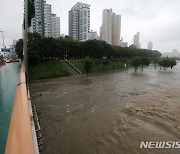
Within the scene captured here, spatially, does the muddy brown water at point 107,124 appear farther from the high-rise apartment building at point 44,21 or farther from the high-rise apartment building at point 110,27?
the high-rise apartment building at point 110,27

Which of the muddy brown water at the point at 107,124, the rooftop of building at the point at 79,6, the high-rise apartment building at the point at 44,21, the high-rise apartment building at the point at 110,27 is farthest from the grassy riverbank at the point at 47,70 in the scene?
the high-rise apartment building at the point at 110,27

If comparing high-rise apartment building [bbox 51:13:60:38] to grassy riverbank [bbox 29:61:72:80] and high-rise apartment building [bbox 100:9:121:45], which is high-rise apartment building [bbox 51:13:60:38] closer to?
high-rise apartment building [bbox 100:9:121:45]

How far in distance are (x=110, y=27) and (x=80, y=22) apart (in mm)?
22892

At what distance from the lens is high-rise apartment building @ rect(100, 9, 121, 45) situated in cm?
10912

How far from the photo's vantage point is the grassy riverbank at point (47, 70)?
36.4 meters

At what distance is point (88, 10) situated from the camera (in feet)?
330

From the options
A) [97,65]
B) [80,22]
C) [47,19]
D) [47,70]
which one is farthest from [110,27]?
[47,70]

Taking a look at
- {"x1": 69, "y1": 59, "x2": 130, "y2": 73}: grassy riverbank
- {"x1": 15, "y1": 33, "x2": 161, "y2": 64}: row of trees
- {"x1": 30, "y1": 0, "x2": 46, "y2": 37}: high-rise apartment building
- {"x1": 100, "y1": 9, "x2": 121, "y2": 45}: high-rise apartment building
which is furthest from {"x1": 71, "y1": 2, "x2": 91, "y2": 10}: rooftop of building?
{"x1": 69, "y1": 59, "x2": 130, "y2": 73}: grassy riverbank

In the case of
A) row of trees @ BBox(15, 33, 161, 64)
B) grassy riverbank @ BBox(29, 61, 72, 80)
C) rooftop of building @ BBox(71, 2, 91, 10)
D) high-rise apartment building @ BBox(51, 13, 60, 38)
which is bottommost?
grassy riverbank @ BBox(29, 61, 72, 80)

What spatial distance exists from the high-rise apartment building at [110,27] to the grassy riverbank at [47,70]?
72.2 metres

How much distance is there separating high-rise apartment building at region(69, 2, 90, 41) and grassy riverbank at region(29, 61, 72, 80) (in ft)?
193

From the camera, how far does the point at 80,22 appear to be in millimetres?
100500

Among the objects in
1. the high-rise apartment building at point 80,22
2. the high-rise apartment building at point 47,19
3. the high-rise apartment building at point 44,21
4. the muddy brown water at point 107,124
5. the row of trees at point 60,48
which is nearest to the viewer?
the muddy brown water at point 107,124

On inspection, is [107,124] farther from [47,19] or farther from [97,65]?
[47,19]
